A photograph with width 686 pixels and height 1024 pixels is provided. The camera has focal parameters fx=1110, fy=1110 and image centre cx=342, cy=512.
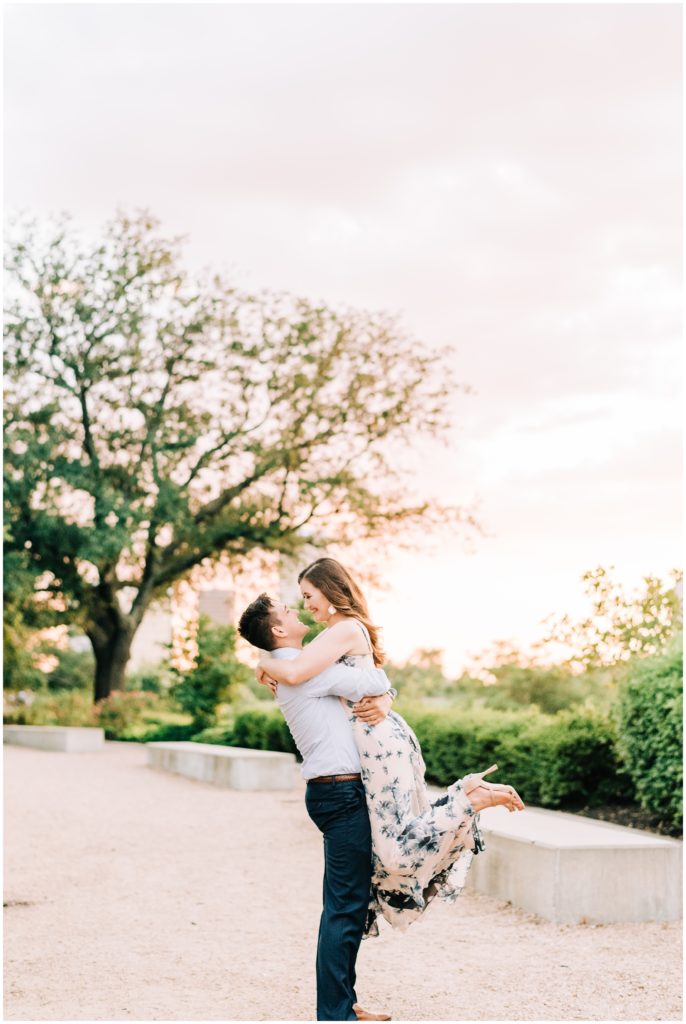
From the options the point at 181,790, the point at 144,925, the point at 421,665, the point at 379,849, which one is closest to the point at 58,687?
the point at 421,665

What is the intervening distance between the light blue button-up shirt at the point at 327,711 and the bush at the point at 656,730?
4.91 metres

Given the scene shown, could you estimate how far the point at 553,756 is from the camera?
1049 centimetres

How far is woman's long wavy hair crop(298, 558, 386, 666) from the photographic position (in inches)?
180

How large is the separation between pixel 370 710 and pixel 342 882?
0.69m

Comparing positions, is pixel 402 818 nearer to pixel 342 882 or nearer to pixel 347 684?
pixel 342 882

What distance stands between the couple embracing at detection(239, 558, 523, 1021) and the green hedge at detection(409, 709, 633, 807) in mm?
5545

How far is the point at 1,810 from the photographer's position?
12.3 m

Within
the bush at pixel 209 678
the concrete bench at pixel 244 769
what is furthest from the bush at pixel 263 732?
the bush at pixel 209 678

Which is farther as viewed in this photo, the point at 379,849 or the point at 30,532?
the point at 30,532

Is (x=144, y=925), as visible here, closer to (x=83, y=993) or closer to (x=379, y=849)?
(x=83, y=993)

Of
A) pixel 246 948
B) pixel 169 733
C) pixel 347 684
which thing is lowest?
pixel 246 948

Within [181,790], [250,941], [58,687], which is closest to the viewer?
[250,941]

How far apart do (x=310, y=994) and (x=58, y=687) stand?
159 feet

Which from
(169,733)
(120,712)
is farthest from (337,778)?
(120,712)
